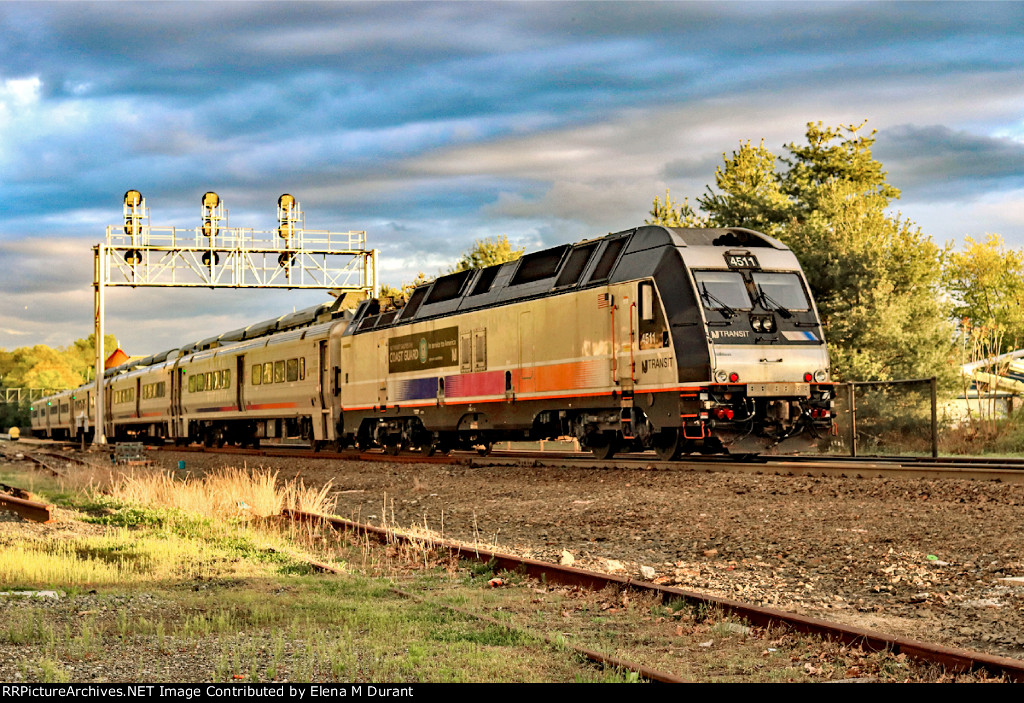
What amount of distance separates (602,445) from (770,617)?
14.2 meters

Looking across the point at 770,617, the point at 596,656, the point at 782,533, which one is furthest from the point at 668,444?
the point at 596,656

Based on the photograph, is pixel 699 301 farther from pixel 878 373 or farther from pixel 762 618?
pixel 878 373

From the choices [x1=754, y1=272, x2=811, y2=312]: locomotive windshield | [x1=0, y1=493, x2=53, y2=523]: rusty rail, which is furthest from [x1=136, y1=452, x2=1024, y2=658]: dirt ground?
[x1=0, y1=493, x2=53, y2=523]: rusty rail

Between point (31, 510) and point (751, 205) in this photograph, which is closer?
point (31, 510)

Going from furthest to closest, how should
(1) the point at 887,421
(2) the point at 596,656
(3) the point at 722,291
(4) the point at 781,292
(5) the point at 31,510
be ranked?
(1) the point at 887,421
(4) the point at 781,292
(3) the point at 722,291
(5) the point at 31,510
(2) the point at 596,656

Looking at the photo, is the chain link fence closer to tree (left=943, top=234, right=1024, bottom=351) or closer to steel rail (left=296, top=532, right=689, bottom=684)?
steel rail (left=296, top=532, right=689, bottom=684)

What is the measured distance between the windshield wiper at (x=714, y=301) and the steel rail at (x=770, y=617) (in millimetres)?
8309

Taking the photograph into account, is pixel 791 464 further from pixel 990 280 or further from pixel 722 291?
pixel 990 280

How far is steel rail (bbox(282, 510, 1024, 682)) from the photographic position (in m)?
5.31

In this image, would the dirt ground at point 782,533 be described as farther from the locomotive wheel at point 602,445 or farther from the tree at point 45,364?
the tree at point 45,364

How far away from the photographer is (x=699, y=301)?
685 inches

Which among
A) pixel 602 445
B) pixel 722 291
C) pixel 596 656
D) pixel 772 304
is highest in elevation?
pixel 722 291

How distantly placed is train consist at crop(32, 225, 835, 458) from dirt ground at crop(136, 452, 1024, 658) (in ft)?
5.06

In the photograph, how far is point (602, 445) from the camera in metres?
20.8
